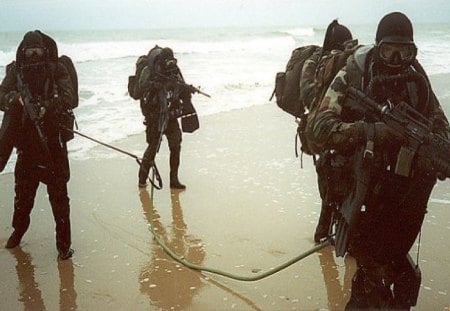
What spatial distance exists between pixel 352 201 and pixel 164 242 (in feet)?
8.31

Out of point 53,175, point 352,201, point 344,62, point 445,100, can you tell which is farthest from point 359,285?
point 445,100

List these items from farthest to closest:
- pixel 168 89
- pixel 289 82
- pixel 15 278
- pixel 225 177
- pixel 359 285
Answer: pixel 225 177 < pixel 168 89 < pixel 289 82 < pixel 15 278 < pixel 359 285

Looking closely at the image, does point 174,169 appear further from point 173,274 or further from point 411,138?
point 411,138

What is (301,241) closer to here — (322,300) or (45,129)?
(322,300)

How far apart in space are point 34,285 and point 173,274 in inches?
45.1

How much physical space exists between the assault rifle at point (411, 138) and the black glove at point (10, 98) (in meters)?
2.92

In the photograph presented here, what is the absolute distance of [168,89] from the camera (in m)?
6.55

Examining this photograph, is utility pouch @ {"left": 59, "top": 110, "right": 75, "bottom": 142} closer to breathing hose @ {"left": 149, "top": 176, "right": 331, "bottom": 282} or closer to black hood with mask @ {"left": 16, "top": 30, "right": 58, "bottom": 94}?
black hood with mask @ {"left": 16, "top": 30, "right": 58, "bottom": 94}

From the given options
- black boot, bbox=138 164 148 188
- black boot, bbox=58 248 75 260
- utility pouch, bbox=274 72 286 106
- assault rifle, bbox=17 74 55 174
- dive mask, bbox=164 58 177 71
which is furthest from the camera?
black boot, bbox=138 164 148 188

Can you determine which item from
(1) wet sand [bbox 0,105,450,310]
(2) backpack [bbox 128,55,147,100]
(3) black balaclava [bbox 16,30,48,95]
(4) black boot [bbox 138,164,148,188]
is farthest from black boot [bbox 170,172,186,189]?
(3) black balaclava [bbox 16,30,48,95]

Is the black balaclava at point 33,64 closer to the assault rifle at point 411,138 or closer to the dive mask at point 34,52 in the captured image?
the dive mask at point 34,52

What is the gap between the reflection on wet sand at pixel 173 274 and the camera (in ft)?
13.2

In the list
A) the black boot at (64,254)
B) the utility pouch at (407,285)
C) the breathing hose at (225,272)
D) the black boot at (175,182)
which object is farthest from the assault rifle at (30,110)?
the utility pouch at (407,285)

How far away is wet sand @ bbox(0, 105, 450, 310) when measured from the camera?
4.04m
